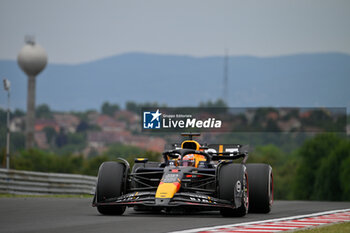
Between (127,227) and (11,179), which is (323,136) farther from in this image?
(127,227)

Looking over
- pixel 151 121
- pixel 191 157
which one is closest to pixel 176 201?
pixel 191 157

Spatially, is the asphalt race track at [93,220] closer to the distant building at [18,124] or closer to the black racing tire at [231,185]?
the black racing tire at [231,185]

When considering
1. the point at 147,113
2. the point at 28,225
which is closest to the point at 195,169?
the point at 28,225

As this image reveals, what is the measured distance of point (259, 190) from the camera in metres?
18.8

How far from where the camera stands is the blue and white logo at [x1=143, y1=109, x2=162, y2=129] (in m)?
28.2

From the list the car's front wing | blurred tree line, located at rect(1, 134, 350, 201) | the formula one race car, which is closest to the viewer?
the car's front wing

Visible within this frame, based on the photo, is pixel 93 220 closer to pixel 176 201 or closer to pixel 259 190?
pixel 176 201

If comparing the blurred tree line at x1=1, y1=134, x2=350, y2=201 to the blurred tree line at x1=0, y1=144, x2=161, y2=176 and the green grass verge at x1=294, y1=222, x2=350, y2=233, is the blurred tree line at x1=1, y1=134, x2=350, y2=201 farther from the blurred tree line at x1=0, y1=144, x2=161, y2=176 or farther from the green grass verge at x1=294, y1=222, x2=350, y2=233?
the green grass verge at x1=294, y1=222, x2=350, y2=233

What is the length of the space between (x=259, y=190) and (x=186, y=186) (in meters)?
2.23

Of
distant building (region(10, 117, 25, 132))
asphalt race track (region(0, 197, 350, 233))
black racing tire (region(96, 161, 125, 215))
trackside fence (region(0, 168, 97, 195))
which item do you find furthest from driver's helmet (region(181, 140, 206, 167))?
distant building (region(10, 117, 25, 132))

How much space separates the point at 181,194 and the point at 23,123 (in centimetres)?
16020

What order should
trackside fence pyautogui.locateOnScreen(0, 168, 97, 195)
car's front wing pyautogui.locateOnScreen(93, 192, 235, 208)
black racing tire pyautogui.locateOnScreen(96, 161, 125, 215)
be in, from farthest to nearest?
trackside fence pyautogui.locateOnScreen(0, 168, 97, 195) < black racing tire pyautogui.locateOnScreen(96, 161, 125, 215) < car's front wing pyautogui.locateOnScreen(93, 192, 235, 208)

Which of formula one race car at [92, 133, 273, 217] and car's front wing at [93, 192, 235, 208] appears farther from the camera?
formula one race car at [92, 133, 273, 217]

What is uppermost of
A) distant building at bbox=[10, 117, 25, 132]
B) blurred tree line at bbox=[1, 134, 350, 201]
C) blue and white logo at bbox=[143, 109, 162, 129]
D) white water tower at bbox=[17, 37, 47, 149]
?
white water tower at bbox=[17, 37, 47, 149]
